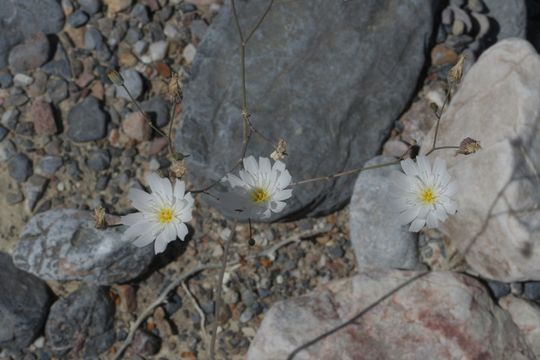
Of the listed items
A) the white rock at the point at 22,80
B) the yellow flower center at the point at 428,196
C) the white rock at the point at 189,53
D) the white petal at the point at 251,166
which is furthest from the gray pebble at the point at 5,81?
the yellow flower center at the point at 428,196

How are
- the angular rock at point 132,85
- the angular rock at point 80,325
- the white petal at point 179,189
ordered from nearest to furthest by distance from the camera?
the white petal at point 179,189 < the angular rock at point 80,325 < the angular rock at point 132,85

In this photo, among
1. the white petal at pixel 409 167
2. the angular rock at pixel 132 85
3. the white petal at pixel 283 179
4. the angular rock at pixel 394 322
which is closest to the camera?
the white petal at pixel 283 179

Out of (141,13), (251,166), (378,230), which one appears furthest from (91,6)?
(378,230)

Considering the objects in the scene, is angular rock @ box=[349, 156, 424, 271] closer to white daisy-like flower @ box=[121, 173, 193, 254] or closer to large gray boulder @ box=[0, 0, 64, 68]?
white daisy-like flower @ box=[121, 173, 193, 254]

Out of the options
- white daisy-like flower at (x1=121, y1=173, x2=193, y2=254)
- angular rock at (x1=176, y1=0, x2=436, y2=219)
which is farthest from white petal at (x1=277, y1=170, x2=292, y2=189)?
angular rock at (x1=176, y1=0, x2=436, y2=219)

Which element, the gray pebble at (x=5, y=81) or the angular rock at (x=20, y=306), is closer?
the angular rock at (x=20, y=306)

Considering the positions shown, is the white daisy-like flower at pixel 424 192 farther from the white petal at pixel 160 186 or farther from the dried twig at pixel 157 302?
the dried twig at pixel 157 302
